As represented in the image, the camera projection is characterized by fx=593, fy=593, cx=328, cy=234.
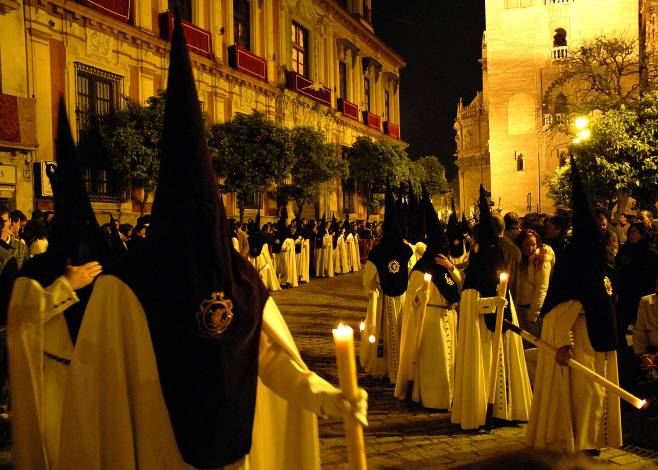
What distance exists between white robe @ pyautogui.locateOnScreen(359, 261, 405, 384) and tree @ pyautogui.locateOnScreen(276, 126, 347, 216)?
15.8 metres

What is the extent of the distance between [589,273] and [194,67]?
59.9 ft

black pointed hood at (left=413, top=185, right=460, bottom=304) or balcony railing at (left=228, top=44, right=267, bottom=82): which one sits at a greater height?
balcony railing at (left=228, top=44, right=267, bottom=82)

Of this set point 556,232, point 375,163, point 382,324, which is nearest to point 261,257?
point 382,324

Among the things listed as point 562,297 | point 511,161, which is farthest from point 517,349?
point 511,161

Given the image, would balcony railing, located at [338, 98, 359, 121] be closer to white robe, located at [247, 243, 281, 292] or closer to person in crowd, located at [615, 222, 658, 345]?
white robe, located at [247, 243, 281, 292]

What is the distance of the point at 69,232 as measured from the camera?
396cm

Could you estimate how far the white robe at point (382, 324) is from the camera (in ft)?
24.9

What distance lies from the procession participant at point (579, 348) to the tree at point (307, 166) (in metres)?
18.7

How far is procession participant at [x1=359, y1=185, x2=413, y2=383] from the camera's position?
7434 mm

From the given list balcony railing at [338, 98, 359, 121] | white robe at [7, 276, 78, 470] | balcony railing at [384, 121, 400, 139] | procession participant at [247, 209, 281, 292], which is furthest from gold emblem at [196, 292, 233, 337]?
balcony railing at [384, 121, 400, 139]

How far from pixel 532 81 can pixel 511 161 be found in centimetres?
667

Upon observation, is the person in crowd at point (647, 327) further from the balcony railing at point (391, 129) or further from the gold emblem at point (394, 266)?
the balcony railing at point (391, 129)

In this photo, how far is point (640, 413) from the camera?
6.12m

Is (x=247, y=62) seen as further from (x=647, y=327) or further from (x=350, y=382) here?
(x=350, y=382)
